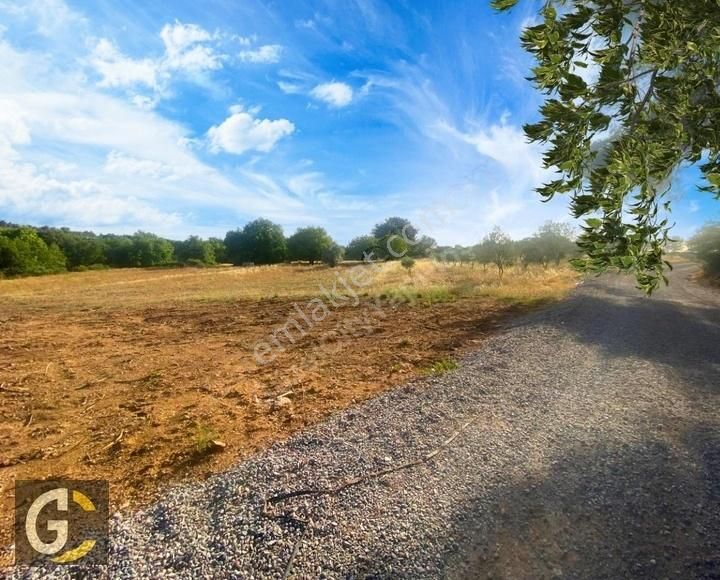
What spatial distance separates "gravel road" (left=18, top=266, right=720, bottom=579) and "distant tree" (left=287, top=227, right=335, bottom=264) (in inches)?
2850

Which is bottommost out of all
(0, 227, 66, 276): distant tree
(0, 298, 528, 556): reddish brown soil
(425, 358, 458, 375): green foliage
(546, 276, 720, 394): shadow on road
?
(0, 298, 528, 556): reddish brown soil

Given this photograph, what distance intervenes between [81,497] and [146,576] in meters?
1.96

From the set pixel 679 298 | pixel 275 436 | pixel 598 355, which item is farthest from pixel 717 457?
pixel 679 298

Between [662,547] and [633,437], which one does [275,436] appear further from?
[633,437]

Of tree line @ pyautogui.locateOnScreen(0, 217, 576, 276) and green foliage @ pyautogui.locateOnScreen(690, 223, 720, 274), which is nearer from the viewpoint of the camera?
green foliage @ pyautogui.locateOnScreen(690, 223, 720, 274)

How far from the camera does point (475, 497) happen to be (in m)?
4.00

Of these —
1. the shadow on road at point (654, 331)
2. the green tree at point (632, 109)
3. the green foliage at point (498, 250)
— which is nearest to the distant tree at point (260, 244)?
the green foliage at point (498, 250)

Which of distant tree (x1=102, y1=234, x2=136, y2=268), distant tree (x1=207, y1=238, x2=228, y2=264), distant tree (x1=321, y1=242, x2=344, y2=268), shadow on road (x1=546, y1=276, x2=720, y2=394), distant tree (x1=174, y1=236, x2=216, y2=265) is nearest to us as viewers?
shadow on road (x1=546, y1=276, x2=720, y2=394)

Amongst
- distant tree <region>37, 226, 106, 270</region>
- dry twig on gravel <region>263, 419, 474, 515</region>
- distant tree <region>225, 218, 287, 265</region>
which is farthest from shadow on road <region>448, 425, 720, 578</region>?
distant tree <region>37, 226, 106, 270</region>

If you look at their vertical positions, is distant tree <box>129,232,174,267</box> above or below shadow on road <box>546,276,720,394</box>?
above

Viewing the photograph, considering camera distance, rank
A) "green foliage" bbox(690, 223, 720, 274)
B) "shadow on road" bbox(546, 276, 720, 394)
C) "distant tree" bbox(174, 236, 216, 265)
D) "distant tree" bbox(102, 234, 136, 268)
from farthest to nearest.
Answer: "distant tree" bbox(174, 236, 216, 265)
"distant tree" bbox(102, 234, 136, 268)
"green foliage" bbox(690, 223, 720, 274)
"shadow on road" bbox(546, 276, 720, 394)
